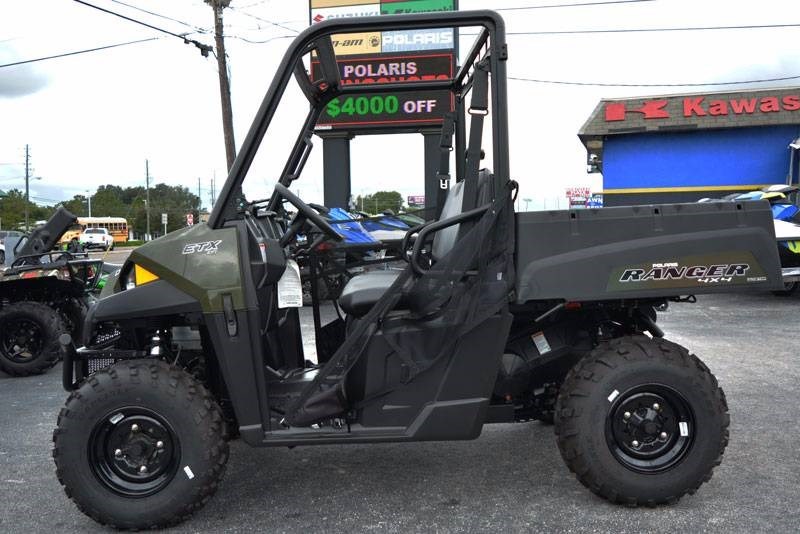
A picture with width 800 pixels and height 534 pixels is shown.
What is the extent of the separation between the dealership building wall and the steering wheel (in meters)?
17.8

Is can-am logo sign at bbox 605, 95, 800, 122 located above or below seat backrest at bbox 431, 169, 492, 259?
above

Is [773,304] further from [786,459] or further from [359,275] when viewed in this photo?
[359,275]

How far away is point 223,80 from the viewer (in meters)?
18.8

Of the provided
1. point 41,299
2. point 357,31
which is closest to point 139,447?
point 357,31

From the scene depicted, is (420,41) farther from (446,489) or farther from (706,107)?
(706,107)

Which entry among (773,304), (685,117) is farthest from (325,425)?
(685,117)

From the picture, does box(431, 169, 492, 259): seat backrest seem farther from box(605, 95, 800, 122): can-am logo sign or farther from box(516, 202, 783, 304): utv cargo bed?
box(605, 95, 800, 122): can-am logo sign

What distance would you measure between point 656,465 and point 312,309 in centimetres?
196

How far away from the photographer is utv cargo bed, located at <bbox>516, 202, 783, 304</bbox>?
304 centimetres

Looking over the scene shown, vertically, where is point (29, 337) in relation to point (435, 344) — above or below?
below

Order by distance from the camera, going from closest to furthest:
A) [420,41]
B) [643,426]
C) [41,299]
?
[643,426] < [41,299] < [420,41]

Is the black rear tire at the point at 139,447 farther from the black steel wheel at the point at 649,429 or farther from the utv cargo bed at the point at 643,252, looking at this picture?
the black steel wheel at the point at 649,429

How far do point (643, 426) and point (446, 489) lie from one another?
1.04 metres

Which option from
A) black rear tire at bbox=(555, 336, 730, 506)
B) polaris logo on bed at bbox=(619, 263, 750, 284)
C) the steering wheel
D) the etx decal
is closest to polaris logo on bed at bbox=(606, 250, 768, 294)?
polaris logo on bed at bbox=(619, 263, 750, 284)
